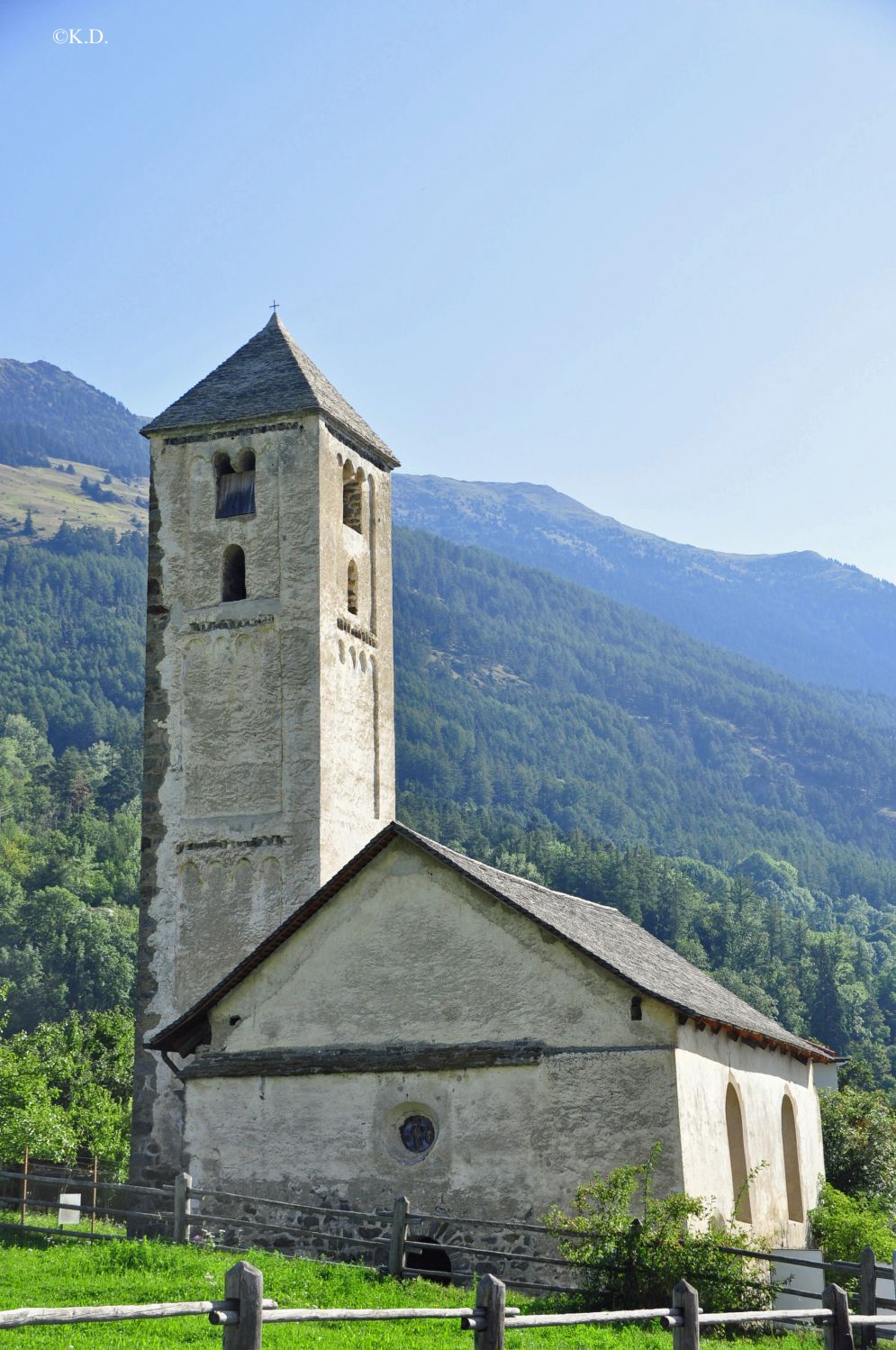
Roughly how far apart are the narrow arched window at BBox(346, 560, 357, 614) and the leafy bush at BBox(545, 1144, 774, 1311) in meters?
17.2

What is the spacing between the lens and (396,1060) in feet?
83.8

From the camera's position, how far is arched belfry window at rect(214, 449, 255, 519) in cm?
3588

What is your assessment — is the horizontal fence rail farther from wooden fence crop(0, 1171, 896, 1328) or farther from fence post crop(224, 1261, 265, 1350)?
fence post crop(224, 1261, 265, 1350)

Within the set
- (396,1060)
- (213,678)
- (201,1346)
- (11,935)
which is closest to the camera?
(201,1346)

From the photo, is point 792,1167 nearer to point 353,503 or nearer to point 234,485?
point 353,503

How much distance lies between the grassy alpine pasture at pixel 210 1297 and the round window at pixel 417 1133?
3.03 m

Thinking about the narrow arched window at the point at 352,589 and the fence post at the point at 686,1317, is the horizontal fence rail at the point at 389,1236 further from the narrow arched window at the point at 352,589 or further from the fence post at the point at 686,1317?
the narrow arched window at the point at 352,589

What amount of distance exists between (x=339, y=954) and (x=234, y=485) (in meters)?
13.0

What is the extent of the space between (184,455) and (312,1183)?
55.2 ft

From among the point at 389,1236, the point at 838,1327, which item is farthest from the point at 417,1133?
the point at 838,1327

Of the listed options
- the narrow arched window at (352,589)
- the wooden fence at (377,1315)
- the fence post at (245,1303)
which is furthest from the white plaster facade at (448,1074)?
the fence post at (245,1303)

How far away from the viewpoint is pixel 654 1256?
20734 mm

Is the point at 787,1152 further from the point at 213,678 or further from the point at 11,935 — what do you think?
the point at 11,935

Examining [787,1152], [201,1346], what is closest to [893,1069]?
[787,1152]
